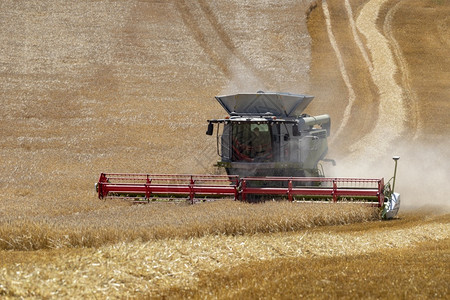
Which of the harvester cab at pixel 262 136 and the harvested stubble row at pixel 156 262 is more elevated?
the harvester cab at pixel 262 136

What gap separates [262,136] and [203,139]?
10.5 metres

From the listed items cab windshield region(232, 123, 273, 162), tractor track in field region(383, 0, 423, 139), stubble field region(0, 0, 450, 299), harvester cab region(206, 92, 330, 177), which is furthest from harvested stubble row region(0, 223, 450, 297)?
tractor track in field region(383, 0, 423, 139)

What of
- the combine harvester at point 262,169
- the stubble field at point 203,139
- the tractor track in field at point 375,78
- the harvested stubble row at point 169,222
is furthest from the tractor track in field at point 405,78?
the harvested stubble row at point 169,222

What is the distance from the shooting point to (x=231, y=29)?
4359cm

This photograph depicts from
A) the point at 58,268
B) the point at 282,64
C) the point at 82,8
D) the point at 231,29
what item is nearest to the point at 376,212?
the point at 58,268

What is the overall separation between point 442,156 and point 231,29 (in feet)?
71.4

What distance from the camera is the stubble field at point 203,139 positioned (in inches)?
328

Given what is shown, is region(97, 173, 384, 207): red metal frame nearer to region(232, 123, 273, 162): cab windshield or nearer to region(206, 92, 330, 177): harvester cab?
region(206, 92, 330, 177): harvester cab

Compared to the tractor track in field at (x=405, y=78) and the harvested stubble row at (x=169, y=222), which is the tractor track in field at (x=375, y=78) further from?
the harvested stubble row at (x=169, y=222)

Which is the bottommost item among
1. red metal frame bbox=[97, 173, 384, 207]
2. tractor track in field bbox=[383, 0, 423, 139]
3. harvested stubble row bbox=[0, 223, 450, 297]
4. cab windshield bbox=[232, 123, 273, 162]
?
harvested stubble row bbox=[0, 223, 450, 297]

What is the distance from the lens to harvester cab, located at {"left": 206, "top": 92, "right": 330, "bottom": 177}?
1784 centimetres

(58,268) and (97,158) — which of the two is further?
(97,158)

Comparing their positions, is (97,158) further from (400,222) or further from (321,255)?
(321,255)

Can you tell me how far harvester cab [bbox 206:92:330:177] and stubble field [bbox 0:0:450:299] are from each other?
2.78 metres
